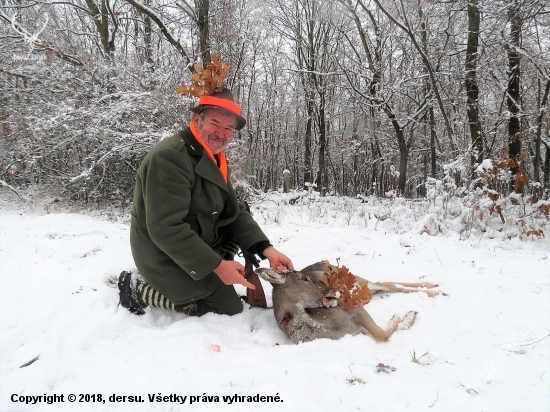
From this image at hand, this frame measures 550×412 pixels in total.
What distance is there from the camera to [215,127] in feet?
8.93

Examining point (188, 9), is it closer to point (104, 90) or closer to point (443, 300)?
point (104, 90)

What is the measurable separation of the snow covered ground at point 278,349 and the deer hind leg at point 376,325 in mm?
53

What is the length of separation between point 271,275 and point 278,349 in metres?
0.52

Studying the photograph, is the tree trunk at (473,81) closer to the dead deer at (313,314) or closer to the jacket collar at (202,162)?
the dead deer at (313,314)

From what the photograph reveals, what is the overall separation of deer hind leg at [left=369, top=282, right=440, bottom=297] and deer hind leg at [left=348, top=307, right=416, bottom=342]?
478 millimetres

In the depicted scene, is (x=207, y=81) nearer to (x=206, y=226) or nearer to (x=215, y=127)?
(x=215, y=127)

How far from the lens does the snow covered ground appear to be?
1781mm

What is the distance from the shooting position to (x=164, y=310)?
2939 millimetres

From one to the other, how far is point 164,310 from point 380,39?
10.8 m

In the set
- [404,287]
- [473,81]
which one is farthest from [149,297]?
[473,81]

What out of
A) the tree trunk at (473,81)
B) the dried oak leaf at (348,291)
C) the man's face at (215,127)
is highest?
the tree trunk at (473,81)

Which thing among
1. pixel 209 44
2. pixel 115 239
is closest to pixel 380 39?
pixel 209 44

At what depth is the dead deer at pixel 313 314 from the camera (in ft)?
7.95

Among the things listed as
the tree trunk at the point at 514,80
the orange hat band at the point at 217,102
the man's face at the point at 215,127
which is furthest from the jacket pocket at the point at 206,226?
the tree trunk at the point at 514,80
